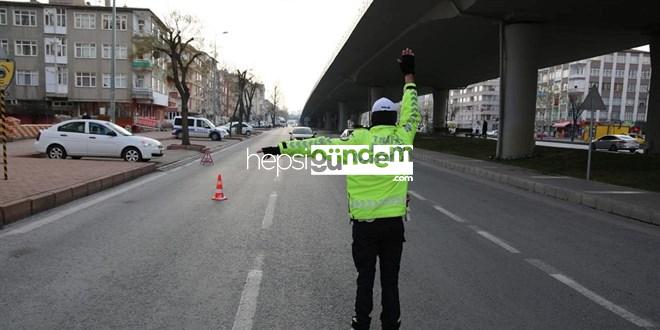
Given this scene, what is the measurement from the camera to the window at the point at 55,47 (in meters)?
59.9

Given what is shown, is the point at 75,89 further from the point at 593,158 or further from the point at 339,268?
the point at 339,268

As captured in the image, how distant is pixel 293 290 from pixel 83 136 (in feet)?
53.3

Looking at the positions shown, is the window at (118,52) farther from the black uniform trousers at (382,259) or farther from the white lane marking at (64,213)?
the black uniform trousers at (382,259)

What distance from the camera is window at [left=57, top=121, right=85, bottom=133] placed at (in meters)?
18.4

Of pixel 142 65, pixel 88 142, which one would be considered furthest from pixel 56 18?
pixel 88 142

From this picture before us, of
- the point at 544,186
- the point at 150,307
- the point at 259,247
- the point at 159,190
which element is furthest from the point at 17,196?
the point at 544,186

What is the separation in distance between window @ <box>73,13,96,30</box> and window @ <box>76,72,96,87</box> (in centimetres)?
561

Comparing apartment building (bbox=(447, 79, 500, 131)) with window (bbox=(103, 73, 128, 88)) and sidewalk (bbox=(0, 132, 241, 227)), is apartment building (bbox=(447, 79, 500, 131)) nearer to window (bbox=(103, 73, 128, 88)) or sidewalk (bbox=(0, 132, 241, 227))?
window (bbox=(103, 73, 128, 88))

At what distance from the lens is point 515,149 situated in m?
23.0

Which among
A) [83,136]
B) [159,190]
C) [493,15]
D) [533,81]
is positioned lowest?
[159,190]

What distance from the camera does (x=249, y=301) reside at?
462cm

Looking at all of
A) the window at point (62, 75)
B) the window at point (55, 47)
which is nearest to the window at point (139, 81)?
the window at point (62, 75)

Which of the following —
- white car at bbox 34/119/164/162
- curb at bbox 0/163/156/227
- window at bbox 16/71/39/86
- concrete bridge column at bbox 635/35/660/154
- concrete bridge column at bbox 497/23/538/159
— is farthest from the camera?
window at bbox 16/71/39/86

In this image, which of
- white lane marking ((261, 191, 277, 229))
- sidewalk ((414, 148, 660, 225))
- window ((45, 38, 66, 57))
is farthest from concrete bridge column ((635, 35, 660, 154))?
window ((45, 38, 66, 57))
